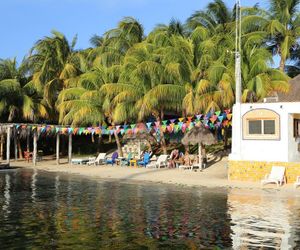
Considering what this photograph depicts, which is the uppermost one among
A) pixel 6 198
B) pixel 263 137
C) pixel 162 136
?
pixel 162 136

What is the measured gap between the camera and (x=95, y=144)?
146ft

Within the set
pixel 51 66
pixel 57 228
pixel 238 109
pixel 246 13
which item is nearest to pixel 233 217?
pixel 57 228

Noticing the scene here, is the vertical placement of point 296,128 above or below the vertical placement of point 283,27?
below

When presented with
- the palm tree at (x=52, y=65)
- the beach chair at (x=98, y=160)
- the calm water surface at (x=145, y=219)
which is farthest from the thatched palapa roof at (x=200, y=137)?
Result: the palm tree at (x=52, y=65)

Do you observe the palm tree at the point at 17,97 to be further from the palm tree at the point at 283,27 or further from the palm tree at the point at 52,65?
the palm tree at the point at 283,27

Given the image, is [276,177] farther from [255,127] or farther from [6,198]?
[6,198]

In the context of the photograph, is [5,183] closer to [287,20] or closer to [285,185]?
[285,185]

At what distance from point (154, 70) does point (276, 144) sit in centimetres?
1124

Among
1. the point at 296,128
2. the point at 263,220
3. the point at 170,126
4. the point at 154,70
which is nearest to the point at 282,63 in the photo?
the point at 154,70

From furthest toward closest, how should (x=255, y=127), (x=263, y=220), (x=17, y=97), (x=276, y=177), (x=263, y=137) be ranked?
(x=17, y=97), (x=255, y=127), (x=263, y=137), (x=276, y=177), (x=263, y=220)

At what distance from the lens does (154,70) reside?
100 feet

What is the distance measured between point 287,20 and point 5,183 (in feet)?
82.9

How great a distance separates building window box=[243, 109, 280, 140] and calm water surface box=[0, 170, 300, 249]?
444cm

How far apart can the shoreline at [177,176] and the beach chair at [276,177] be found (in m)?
0.22
